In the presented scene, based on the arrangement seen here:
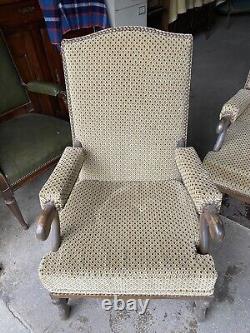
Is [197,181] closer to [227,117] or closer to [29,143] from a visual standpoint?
[227,117]

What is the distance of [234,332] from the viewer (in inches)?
48.5

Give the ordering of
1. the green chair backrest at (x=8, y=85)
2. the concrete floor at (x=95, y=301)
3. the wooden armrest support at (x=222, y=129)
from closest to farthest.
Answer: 1. the concrete floor at (x=95, y=301)
2. the wooden armrest support at (x=222, y=129)
3. the green chair backrest at (x=8, y=85)

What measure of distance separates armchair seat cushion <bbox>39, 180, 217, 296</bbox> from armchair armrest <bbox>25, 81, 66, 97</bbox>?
77 cm

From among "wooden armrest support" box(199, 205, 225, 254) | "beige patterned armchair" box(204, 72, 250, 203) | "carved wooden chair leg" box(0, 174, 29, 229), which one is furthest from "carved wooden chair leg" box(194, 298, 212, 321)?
"carved wooden chair leg" box(0, 174, 29, 229)

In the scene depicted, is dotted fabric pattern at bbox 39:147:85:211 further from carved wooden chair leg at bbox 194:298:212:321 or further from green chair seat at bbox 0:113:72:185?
carved wooden chair leg at bbox 194:298:212:321

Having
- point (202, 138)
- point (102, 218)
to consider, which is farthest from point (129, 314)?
point (202, 138)

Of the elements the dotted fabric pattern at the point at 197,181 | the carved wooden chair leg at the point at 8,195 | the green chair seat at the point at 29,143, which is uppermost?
the dotted fabric pattern at the point at 197,181

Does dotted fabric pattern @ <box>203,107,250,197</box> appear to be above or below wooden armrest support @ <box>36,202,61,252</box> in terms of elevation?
below

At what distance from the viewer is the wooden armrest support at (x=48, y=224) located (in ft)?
3.01

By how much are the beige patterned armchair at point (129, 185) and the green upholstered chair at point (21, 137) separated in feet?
1.10

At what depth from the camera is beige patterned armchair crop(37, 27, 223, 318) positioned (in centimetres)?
100

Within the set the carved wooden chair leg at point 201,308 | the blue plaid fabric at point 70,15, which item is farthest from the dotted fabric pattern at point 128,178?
the blue plaid fabric at point 70,15

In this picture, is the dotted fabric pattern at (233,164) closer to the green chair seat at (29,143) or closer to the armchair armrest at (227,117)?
the armchair armrest at (227,117)

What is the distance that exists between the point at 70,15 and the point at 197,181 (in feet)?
5.37
